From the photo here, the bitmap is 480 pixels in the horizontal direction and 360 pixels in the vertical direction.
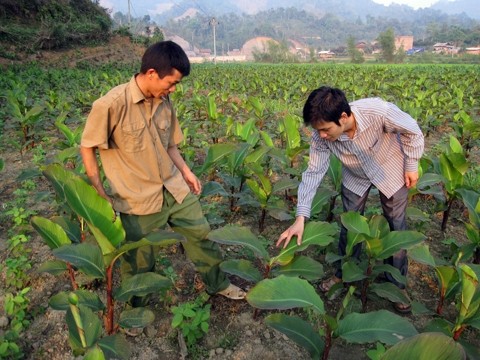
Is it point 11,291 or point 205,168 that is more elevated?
point 205,168

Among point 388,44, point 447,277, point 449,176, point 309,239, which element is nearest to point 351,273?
point 309,239

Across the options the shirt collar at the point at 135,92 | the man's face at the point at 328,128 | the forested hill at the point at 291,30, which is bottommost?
the man's face at the point at 328,128

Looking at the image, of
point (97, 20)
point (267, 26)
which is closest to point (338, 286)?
point (97, 20)

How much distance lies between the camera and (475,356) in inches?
73.3

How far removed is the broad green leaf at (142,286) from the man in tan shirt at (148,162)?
244 mm

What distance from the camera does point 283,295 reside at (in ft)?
5.67

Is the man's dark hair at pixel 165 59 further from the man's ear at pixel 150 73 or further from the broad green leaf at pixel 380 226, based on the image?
the broad green leaf at pixel 380 226

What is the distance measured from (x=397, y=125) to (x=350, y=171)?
0.47 metres

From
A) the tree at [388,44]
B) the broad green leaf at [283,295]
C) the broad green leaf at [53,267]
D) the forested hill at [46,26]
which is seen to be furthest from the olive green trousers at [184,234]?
the tree at [388,44]

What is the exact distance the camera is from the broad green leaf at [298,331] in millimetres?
1793

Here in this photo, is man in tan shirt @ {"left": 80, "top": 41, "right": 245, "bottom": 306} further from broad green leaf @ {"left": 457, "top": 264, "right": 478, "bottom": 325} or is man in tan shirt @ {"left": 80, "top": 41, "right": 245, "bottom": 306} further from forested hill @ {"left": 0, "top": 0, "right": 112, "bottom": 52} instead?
forested hill @ {"left": 0, "top": 0, "right": 112, "bottom": 52}

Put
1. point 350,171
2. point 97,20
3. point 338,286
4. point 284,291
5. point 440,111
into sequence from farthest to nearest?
point 97,20, point 440,111, point 350,171, point 338,286, point 284,291

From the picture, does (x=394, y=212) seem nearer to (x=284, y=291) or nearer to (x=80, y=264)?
(x=284, y=291)

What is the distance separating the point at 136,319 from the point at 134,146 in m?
0.89
